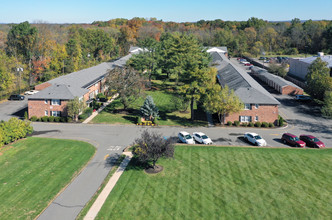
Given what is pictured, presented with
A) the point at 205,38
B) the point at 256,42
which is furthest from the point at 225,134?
the point at 205,38

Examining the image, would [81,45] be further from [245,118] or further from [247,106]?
[245,118]

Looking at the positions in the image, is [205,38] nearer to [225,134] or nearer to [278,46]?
[278,46]

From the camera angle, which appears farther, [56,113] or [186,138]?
[56,113]

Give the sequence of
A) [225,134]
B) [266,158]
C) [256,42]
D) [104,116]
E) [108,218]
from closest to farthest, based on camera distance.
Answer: [108,218]
[266,158]
[225,134]
[104,116]
[256,42]

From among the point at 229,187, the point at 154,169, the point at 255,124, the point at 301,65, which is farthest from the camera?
the point at 301,65

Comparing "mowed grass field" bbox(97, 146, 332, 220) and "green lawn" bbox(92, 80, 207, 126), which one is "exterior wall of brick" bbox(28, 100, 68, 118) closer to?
"green lawn" bbox(92, 80, 207, 126)

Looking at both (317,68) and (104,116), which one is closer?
(104,116)

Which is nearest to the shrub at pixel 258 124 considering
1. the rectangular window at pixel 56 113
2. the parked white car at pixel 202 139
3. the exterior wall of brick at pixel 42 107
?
the parked white car at pixel 202 139

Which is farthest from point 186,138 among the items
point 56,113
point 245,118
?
point 56,113
